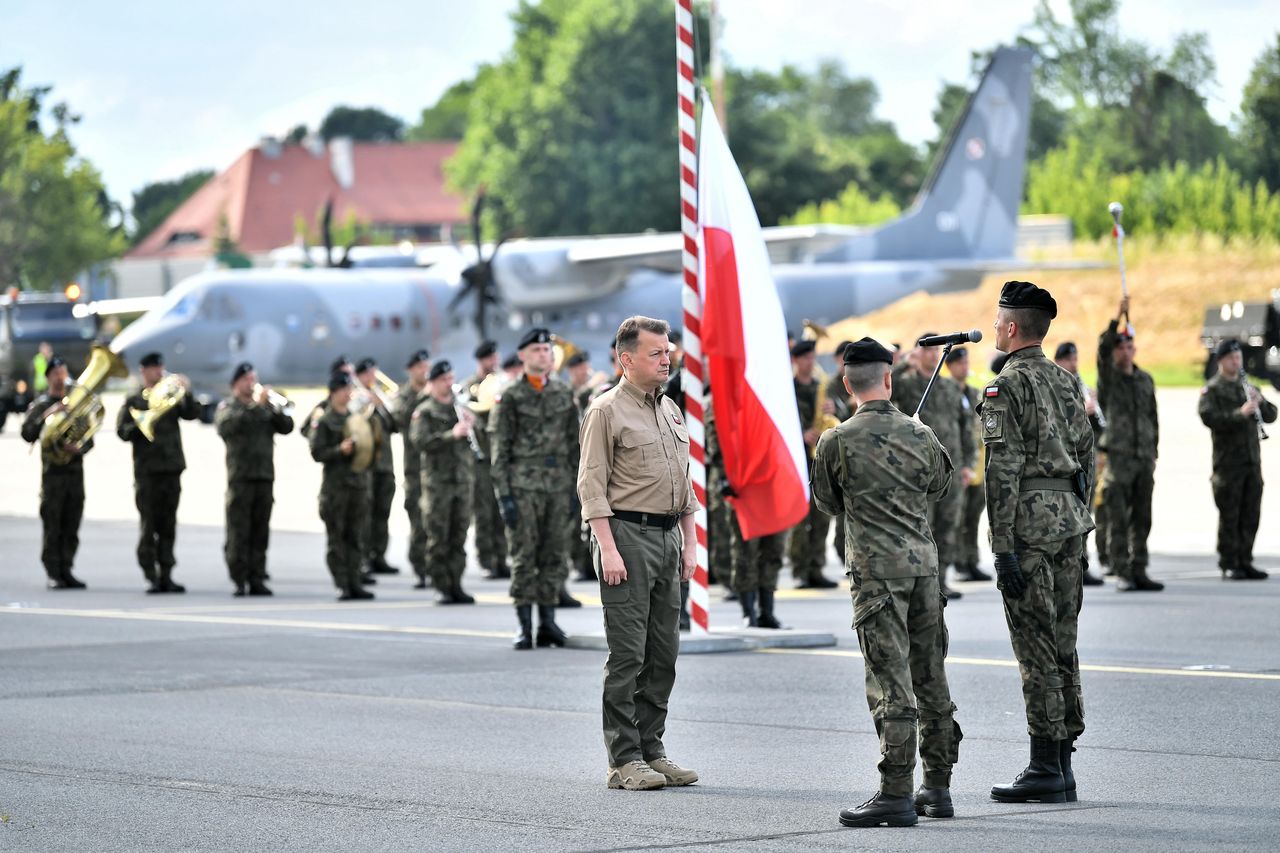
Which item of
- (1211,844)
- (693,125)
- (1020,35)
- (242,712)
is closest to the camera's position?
(1211,844)

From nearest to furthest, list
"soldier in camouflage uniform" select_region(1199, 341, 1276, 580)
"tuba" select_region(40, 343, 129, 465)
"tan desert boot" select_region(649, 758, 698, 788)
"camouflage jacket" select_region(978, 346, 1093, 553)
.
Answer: "camouflage jacket" select_region(978, 346, 1093, 553)
"tan desert boot" select_region(649, 758, 698, 788)
"soldier in camouflage uniform" select_region(1199, 341, 1276, 580)
"tuba" select_region(40, 343, 129, 465)

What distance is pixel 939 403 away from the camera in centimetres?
1642

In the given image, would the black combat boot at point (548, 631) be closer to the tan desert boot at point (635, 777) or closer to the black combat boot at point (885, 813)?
the tan desert boot at point (635, 777)

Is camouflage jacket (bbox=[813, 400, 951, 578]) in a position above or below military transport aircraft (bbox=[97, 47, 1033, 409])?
below

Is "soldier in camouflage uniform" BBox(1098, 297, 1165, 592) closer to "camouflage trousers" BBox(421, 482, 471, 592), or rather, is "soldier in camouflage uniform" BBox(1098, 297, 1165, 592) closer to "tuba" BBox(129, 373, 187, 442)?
"camouflage trousers" BBox(421, 482, 471, 592)

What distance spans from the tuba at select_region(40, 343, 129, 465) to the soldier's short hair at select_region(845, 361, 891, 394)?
1185 cm

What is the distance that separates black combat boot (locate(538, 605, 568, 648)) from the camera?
13.2 meters

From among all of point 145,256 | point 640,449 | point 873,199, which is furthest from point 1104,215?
point 640,449

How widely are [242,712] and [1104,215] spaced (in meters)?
74.1

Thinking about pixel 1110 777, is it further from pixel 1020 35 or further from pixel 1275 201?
pixel 1020 35

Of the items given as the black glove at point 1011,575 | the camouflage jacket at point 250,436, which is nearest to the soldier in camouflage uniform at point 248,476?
the camouflage jacket at point 250,436

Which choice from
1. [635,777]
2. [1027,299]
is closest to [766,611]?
[635,777]

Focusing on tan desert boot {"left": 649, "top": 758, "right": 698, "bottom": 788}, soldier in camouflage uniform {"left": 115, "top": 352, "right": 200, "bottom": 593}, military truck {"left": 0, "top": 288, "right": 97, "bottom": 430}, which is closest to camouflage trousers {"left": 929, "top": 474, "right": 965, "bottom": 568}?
soldier in camouflage uniform {"left": 115, "top": 352, "right": 200, "bottom": 593}

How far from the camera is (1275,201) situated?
7594 cm
